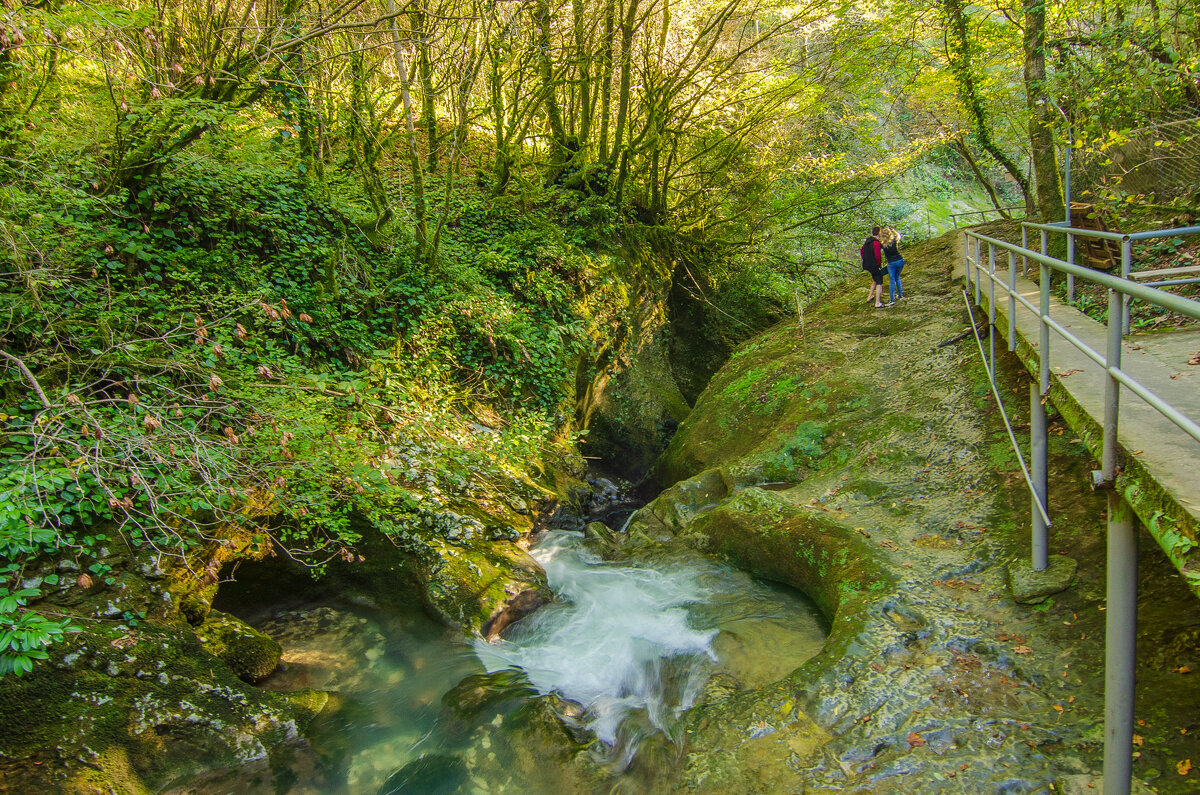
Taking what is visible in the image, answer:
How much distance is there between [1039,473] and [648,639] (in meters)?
3.86

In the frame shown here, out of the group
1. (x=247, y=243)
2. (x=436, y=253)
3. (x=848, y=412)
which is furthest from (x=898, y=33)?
(x=247, y=243)

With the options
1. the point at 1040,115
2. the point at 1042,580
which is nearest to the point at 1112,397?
the point at 1042,580

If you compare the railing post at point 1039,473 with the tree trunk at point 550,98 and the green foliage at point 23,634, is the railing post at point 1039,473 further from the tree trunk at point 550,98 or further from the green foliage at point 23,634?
the tree trunk at point 550,98

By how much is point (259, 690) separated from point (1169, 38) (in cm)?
1329

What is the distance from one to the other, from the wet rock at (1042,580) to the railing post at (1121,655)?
158 cm

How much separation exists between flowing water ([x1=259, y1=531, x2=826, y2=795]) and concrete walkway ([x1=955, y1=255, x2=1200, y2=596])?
2.86 meters

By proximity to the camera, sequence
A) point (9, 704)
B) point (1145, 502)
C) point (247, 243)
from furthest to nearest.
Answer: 1. point (247, 243)
2. point (9, 704)
3. point (1145, 502)

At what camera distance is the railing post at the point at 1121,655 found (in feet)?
9.46

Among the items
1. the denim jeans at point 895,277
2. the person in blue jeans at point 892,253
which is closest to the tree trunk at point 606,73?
the person in blue jeans at point 892,253

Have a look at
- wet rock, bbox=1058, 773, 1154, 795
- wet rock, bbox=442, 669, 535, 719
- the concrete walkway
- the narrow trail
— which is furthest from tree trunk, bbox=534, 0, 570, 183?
wet rock, bbox=1058, 773, 1154, 795

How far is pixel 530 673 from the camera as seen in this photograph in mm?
6289

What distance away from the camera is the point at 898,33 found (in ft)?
41.2

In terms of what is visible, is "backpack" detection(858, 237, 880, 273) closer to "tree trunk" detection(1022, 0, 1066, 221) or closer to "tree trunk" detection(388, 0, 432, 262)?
"tree trunk" detection(1022, 0, 1066, 221)

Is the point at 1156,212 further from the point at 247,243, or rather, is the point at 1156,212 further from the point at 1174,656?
the point at 247,243
